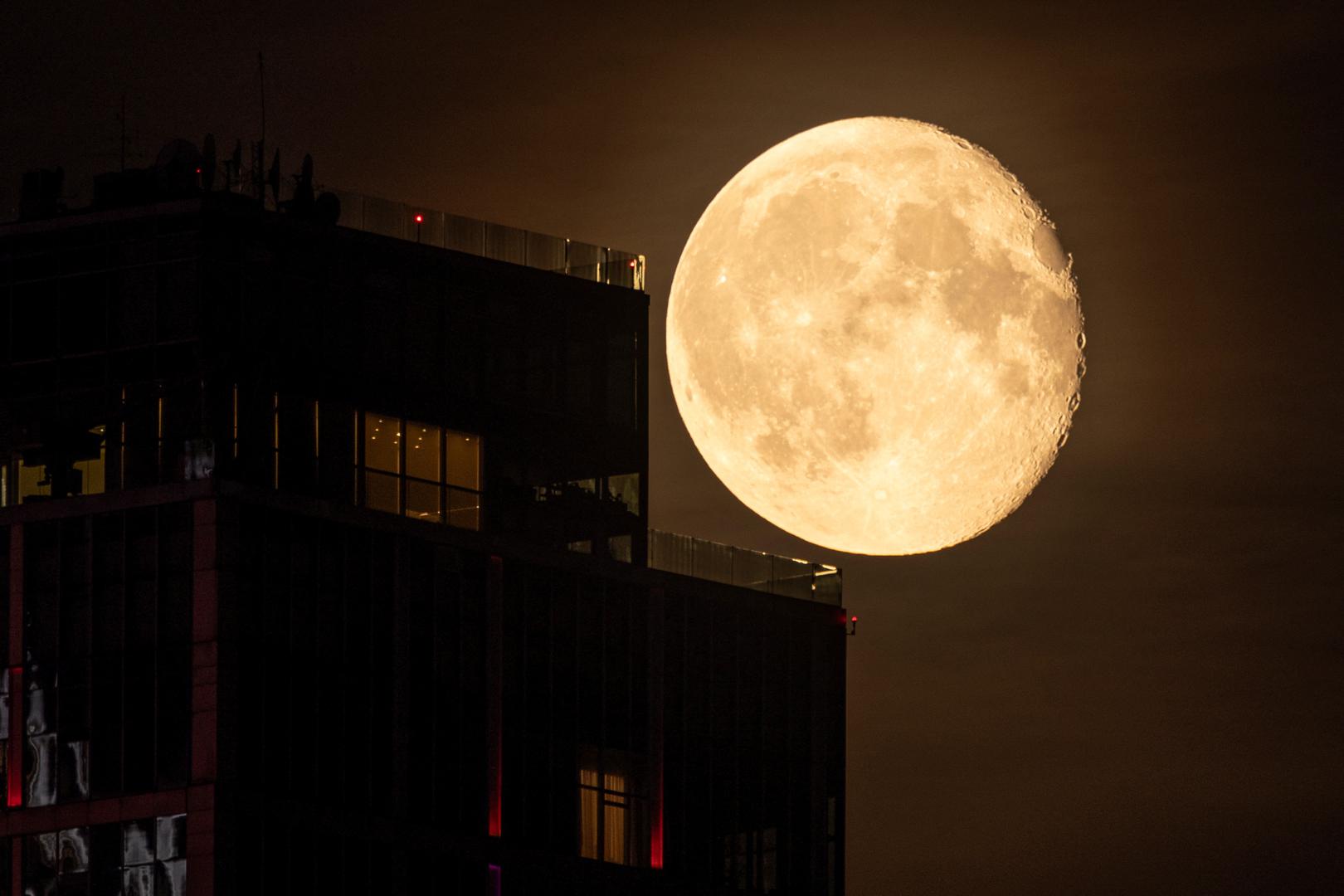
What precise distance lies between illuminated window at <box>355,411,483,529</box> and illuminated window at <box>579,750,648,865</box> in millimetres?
9960

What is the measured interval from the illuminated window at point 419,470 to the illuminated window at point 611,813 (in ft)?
32.7

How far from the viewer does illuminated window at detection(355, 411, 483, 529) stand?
11325 centimetres

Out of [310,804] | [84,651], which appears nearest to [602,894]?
[310,804]

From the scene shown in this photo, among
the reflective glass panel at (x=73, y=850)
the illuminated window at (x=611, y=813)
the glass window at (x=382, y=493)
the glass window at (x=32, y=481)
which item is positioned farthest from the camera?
the illuminated window at (x=611, y=813)

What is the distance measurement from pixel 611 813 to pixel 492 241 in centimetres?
2053

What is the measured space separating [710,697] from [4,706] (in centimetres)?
2753

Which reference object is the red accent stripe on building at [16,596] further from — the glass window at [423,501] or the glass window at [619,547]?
the glass window at [619,547]

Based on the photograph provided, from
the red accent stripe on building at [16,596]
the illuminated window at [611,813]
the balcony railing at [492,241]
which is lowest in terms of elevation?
the illuminated window at [611,813]

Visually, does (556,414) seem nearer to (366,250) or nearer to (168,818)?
(366,250)

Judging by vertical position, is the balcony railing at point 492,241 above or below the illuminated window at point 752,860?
above

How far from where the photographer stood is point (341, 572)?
11031cm

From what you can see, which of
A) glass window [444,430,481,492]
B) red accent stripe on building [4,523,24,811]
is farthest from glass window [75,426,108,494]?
glass window [444,430,481,492]

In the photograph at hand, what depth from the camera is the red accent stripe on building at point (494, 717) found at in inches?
4508

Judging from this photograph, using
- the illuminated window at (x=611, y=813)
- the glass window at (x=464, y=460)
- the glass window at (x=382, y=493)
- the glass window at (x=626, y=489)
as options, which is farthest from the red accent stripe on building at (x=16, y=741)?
the glass window at (x=626, y=489)
